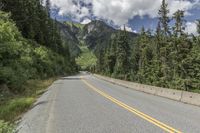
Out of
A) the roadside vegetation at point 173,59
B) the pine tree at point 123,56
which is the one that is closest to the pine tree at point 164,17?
the roadside vegetation at point 173,59

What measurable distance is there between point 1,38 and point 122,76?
195 ft

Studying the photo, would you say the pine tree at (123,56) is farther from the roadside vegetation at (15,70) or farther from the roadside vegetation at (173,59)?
the roadside vegetation at (15,70)

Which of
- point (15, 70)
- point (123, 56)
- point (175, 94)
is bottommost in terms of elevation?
point (175, 94)

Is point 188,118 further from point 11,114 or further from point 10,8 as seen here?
point 10,8

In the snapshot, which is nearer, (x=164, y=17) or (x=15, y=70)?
(x=15, y=70)

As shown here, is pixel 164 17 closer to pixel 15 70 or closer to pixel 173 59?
pixel 173 59

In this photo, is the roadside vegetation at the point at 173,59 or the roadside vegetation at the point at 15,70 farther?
the roadside vegetation at the point at 173,59

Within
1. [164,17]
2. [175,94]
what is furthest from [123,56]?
[175,94]

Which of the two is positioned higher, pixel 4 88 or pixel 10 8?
pixel 10 8

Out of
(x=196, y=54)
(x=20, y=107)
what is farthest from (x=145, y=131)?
(x=196, y=54)

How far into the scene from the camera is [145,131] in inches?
347

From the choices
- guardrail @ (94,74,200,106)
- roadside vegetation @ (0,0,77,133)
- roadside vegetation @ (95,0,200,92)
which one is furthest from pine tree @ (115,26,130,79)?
guardrail @ (94,74,200,106)

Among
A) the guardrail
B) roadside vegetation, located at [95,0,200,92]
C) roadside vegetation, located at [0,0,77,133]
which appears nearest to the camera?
roadside vegetation, located at [0,0,77,133]

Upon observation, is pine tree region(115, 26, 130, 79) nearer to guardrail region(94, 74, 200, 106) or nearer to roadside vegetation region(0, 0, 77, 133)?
roadside vegetation region(0, 0, 77, 133)
